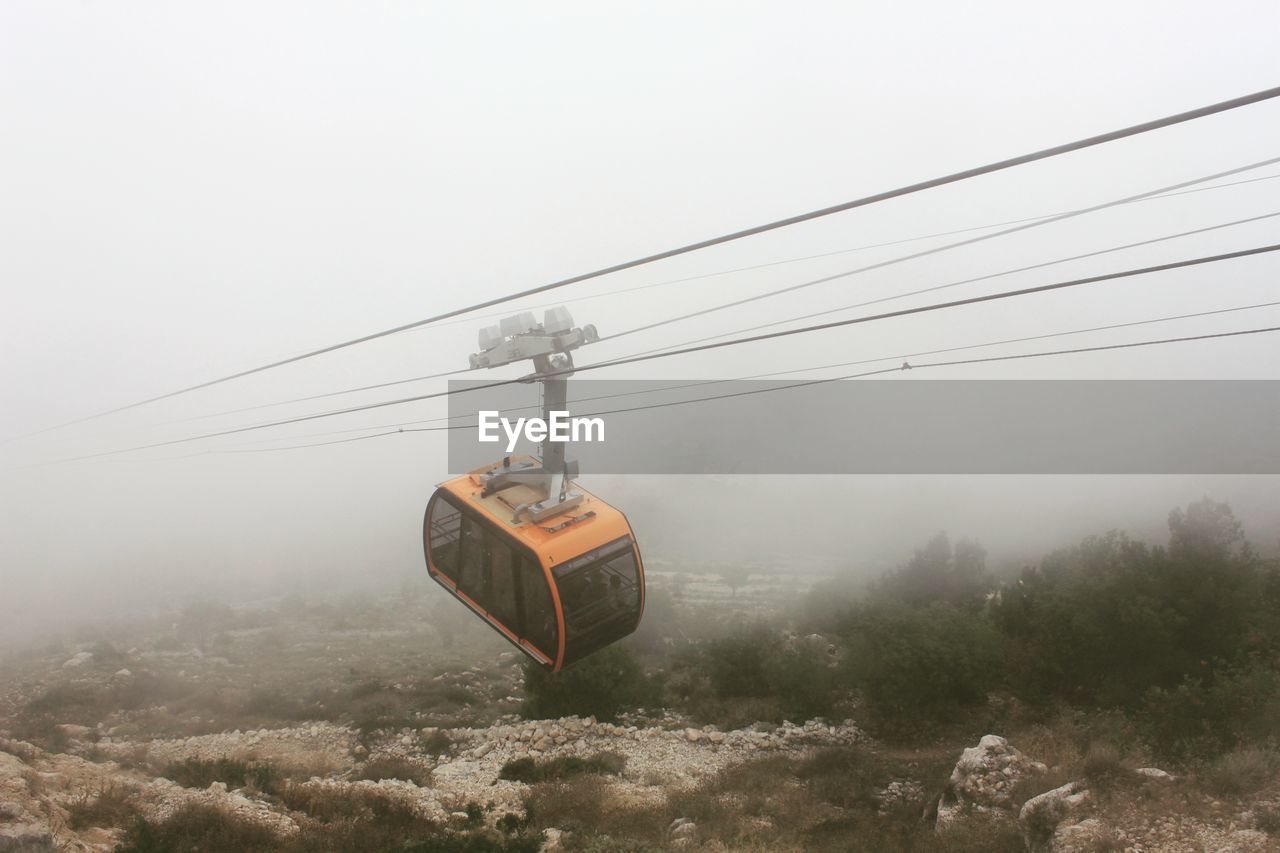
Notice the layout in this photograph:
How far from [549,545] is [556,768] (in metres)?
10.0

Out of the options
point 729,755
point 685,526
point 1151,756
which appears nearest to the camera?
point 1151,756

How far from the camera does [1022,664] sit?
1010 inches

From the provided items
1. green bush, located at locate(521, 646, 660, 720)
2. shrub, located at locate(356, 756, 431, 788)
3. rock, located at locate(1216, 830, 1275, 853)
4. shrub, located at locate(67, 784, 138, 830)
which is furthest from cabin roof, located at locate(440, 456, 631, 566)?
green bush, located at locate(521, 646, 660, 720)

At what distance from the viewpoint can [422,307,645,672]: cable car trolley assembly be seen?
11.7 metres

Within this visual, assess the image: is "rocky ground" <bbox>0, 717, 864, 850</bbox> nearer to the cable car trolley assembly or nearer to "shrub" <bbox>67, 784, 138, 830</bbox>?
"shrub" <bbox>67, 784, 138, 830</bbox>

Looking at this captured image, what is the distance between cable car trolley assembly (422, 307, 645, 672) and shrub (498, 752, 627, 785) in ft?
25.0

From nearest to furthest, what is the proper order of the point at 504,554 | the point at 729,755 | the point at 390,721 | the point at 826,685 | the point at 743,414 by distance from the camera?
the point at 504,554, the point at 729,755, the point at 390,721, the point at 826,685, the point at 743,414

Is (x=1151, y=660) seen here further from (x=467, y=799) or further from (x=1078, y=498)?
(x=1078, y=498)

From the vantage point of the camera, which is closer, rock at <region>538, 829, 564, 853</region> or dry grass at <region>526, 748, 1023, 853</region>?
rock at <region>538, 829, 564, 853</region>

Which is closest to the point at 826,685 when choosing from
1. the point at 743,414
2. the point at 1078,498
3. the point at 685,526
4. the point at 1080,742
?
the point at 1080,742

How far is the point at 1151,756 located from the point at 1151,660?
8.90m

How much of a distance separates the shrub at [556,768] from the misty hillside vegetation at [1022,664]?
521 centimetres

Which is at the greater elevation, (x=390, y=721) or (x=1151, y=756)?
(x=1151, y=756)

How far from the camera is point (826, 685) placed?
26391mm
